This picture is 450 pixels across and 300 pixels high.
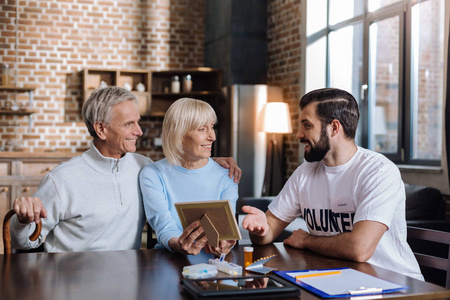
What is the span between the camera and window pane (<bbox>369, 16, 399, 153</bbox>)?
5098 millimetres

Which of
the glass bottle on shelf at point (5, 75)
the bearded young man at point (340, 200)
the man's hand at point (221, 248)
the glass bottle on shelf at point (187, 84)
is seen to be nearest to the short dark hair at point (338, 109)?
the bearded young man at point (340, 200)

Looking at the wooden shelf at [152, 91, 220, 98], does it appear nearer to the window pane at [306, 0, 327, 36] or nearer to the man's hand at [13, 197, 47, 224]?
the window pane at [306, 0, 327, 36]

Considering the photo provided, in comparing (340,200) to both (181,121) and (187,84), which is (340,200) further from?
(187,84)

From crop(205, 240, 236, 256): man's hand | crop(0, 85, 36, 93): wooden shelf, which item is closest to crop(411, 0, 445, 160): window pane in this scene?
crop(205, 240, 236, 256): man's hand

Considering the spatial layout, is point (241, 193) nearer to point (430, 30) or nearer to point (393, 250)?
point (430, 30)

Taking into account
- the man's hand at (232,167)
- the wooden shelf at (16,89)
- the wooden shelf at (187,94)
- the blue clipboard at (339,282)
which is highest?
the wooden shelf at (16,89)

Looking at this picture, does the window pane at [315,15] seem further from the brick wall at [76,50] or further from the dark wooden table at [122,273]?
the dark wooden table at [122,273]

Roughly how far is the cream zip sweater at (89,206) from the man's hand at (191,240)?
0.48 meters

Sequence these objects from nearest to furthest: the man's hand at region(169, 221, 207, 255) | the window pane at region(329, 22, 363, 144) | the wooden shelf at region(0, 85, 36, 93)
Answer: the man's hand at region(169, 221, 207, 255), the window pane at region(329, 22, 363, 144), the wooden shelf at region(0, 85, 36, 93)

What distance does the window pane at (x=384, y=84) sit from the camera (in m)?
5.10

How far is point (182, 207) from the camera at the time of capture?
1.80 m

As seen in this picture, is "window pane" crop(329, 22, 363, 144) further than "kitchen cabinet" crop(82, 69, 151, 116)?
No

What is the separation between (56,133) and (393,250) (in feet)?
18.9

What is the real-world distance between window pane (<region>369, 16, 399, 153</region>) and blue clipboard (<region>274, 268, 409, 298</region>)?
3.59m
